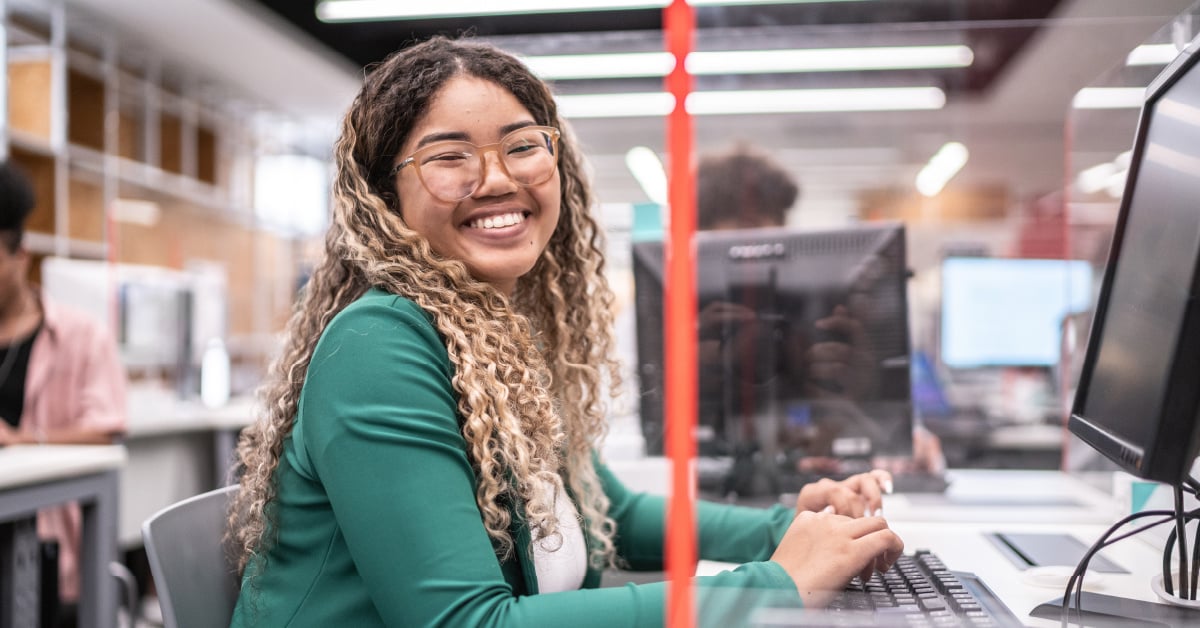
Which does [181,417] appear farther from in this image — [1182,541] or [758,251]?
[1182,541]

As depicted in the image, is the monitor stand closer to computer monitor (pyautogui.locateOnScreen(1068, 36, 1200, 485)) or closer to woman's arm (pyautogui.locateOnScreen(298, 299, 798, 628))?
computer monitor (pyautogui.locateOnScreen(1068, 36, 1200, 485))

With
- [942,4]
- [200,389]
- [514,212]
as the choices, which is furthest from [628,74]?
[200,389]

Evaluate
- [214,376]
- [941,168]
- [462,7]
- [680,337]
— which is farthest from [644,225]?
[462,7]

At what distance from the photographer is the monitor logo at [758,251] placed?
173 centimetres

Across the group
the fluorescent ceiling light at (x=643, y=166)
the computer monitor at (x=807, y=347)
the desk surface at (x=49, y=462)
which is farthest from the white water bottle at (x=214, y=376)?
the computer monitor at (x=807, y=347)

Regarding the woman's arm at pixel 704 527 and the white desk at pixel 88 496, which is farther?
the white desk at pixel 88 496

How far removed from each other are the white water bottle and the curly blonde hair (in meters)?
3.08

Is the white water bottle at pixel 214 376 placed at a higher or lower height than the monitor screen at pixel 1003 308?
lower

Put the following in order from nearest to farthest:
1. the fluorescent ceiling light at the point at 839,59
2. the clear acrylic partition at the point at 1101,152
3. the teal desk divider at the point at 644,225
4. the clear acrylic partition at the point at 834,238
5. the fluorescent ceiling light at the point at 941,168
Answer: the clear acrylic partition at the point at 1101,152
the clear acrylic partition at the point at 834,238
the teal desk divider at the point at 644,225
the fluorescent ceiling light at the point at 839,59
the fluorescent ceiling light at the point at 941,168

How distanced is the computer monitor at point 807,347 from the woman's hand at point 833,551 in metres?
0.79

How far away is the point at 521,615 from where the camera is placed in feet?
2.54

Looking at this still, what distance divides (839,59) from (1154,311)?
260 centimetres

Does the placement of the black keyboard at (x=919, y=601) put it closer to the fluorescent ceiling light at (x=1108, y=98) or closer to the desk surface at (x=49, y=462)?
the fluorescent ceiling light at (x=1108, y=98)

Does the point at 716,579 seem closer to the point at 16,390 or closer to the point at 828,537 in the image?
the point at 828,537
